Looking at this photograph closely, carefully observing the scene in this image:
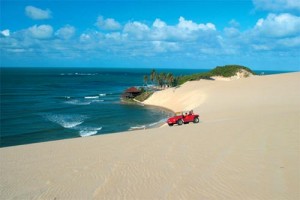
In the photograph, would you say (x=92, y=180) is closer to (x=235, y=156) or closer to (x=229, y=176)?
(x=229, y=176)

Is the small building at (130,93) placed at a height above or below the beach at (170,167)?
below

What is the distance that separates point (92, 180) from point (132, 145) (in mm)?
6139

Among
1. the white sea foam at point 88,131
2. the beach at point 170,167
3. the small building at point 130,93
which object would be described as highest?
the beach at point 170,167

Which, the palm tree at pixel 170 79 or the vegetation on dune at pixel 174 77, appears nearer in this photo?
the vegetation on dune at pixel 174 77

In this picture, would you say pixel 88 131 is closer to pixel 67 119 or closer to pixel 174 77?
pixel 67 119

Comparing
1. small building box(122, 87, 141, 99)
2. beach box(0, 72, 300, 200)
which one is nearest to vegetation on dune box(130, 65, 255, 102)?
small building box(122, 87, 141, 99)

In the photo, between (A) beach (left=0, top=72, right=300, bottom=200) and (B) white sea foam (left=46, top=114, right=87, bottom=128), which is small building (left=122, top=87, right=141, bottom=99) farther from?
(A) beach (left=0, top=72, right=300, bottom=200)

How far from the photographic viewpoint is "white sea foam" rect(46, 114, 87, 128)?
151 ft

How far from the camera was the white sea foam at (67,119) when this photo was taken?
151ft

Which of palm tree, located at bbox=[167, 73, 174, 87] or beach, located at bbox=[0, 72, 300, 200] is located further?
palm tree, located at bbox=[167, 73, 174, 87]

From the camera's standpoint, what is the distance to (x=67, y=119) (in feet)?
167

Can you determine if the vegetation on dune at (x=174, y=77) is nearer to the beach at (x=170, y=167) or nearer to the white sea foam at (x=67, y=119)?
the white sea foam at (x=67, y=119)

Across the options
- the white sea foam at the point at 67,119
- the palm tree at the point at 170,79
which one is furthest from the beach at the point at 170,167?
the palm tree at the point at 170,79

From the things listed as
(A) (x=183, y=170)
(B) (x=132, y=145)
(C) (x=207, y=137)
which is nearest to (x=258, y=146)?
(C) (x=207, y=137)
